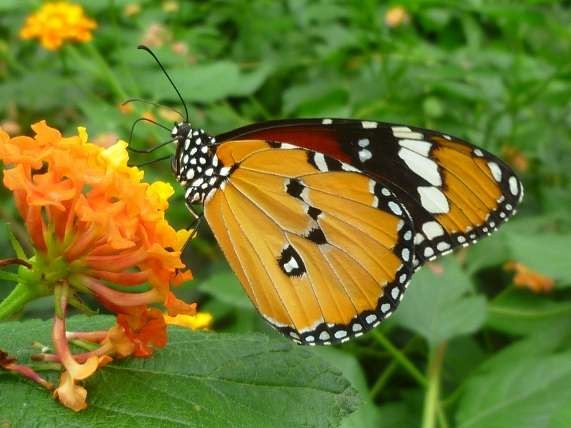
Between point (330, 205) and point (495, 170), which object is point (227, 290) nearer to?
point (330, 205)

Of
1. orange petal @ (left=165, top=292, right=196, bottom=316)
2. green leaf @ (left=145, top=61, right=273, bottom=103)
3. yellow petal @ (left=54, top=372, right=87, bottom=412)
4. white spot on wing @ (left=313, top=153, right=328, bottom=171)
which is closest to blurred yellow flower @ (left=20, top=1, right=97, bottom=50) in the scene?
green leaf @ (left=145, top=61, right=273, bottom=103)

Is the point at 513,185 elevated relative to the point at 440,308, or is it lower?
elevated

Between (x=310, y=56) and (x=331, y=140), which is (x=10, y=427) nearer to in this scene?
(x=331, y=140)

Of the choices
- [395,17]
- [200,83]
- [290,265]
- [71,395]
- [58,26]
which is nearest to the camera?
[71,395]

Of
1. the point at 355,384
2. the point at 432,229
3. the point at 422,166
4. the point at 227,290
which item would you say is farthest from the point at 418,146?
the point at 227,290

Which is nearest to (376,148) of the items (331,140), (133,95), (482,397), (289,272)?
(331,140)

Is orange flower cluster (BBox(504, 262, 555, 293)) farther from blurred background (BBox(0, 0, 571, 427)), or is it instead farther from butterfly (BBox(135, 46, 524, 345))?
butterfly (BBox(135, 46, 524, 345))

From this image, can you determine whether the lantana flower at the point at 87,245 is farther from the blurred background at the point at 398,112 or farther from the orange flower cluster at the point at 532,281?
the orange flower cluster at the point at 532,281
